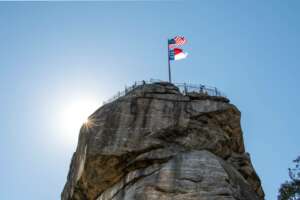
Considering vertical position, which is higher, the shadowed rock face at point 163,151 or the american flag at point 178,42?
the american flag at point 178,42

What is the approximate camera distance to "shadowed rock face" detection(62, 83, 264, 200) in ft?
105

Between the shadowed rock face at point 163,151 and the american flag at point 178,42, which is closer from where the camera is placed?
the shadowed rock face at point 163,151

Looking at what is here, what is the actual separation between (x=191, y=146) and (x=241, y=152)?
216 inches

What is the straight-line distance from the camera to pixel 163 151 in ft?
114

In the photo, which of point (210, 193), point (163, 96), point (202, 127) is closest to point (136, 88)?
point (163, 96)

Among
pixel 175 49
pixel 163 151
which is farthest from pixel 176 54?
pixel 163 151

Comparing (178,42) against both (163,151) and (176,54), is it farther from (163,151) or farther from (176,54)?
(163,151)

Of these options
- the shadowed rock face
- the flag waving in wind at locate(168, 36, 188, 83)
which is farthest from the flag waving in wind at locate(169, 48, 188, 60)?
the shadowed rock face

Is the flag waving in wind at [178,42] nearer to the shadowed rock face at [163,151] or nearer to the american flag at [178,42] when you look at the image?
the american flag at [178,42]

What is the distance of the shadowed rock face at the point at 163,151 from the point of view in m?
32.1

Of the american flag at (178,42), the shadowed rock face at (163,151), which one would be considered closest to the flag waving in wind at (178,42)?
the american flag at (178,42)

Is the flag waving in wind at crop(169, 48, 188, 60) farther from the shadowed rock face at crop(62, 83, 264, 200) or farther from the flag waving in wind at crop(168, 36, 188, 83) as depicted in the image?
the shadowed rock face at crop(62, 83, 264, 200)

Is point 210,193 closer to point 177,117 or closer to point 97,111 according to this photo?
point 177,117

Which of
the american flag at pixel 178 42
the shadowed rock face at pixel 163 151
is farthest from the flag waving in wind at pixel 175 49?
the shadowed rock face at pixel 163 151
